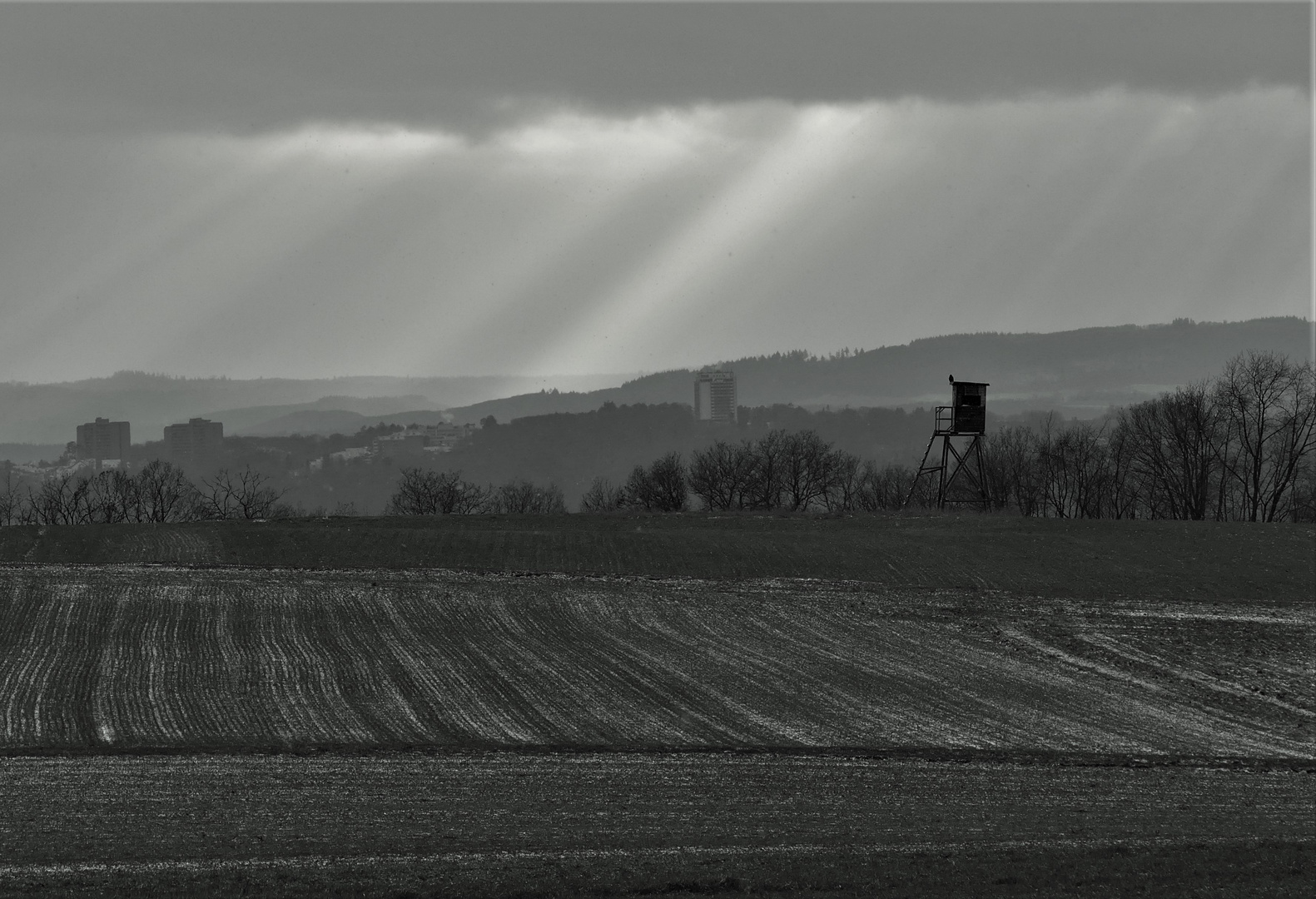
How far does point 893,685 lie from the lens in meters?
32.4

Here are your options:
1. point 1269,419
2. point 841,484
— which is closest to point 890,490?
point 841,484

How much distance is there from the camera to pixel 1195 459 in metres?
89.8

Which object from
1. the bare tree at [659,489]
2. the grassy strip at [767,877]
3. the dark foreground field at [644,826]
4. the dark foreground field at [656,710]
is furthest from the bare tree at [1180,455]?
the grassy strip at [767,877]

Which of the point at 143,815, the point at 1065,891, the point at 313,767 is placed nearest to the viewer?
the point at 1065,891

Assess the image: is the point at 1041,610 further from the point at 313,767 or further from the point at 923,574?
the point at 313,767

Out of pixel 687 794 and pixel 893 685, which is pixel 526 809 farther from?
pixel 893 685

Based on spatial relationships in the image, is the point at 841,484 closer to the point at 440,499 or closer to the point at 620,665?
the point at 440,499

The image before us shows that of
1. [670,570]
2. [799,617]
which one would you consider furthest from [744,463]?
[799,617]

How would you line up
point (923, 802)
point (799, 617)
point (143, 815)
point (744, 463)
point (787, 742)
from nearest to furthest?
point (143, 815)
point (923, 802)
point (787, 742)
point (799, 617)
point (744, 463)

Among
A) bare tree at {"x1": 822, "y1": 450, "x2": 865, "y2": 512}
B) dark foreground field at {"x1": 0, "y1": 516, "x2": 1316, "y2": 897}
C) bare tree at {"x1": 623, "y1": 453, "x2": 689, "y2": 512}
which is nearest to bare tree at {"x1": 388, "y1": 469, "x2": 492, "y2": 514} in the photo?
bare tree at {"x1": 623, "y1": 453, "x2": 689, "y2": 512}

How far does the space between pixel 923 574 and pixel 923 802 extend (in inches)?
1050

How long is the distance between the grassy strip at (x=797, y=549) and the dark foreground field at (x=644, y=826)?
73.8 ft

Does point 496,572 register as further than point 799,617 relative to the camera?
Yes

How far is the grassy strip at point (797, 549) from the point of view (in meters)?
46.8
